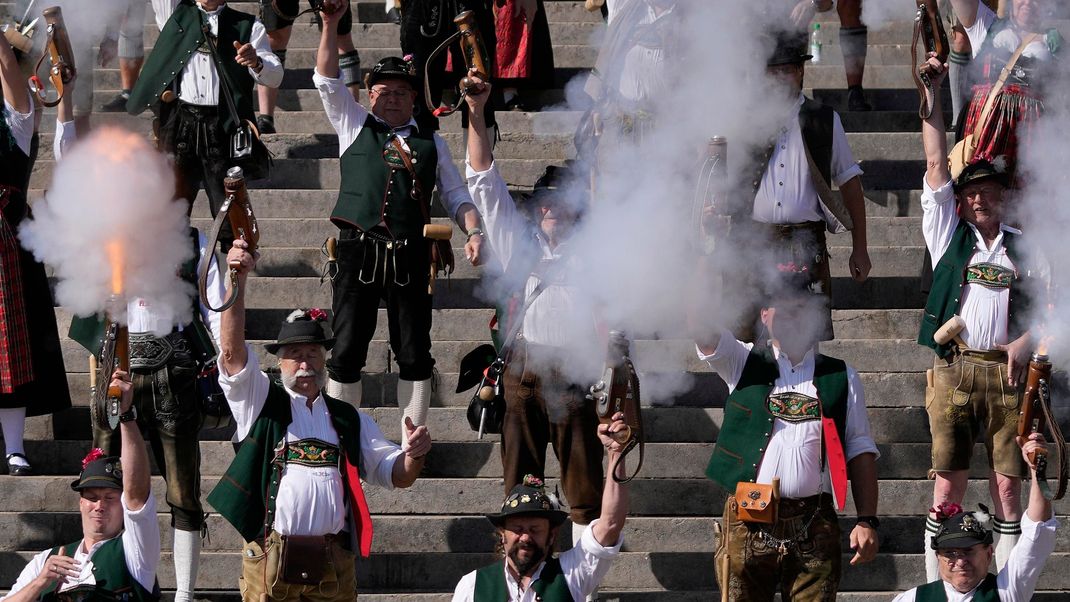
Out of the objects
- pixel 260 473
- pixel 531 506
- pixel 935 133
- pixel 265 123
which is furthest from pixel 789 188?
pixel 265 123

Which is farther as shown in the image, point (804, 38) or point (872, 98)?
point (872, 98)

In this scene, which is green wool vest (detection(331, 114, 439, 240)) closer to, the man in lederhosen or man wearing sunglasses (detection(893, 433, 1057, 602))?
the man in lederhosen

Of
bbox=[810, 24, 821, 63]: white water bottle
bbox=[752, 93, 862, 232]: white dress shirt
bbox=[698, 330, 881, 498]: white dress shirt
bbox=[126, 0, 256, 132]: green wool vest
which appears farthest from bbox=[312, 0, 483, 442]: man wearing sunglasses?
bbox=[810, 24, 821, 63]: white water bottle

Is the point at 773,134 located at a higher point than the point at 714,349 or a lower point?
higher

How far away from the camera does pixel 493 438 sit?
30.9ft

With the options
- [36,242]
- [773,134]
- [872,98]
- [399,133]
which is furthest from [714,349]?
[872,98]

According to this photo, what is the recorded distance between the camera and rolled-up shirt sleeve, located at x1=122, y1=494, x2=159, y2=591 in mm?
7309

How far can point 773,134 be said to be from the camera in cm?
878

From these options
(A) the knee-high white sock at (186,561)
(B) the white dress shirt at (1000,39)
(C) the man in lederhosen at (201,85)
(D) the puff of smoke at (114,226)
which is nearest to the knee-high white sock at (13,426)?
(D) the puff of smoke at (114,226)

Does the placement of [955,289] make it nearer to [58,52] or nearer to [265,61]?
[265,61]

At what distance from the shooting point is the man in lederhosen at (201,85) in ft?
32.3

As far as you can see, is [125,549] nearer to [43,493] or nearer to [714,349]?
[43,493]

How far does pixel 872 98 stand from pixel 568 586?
5763 mm

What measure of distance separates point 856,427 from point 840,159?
1.56 meters
